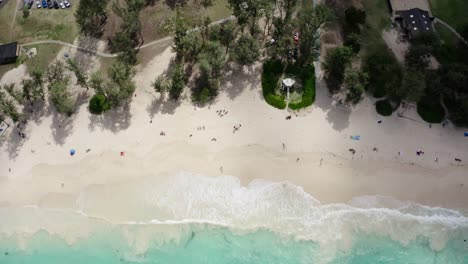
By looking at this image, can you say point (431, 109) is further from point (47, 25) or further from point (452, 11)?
point (47, 25)

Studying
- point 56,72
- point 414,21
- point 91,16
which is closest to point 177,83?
point 56,72

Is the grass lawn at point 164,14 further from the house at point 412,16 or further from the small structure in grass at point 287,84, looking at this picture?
the house at point 412,16

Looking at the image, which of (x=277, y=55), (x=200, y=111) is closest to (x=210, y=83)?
(x=200, y=111)

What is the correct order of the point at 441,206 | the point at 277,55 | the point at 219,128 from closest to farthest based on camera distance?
the point at 441,206 → the point at 219,128 → the point at 277,55

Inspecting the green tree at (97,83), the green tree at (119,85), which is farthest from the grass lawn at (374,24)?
the green tree at (97,83)

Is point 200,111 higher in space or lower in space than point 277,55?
lower

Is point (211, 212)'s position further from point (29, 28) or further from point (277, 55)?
point (29, 28)
